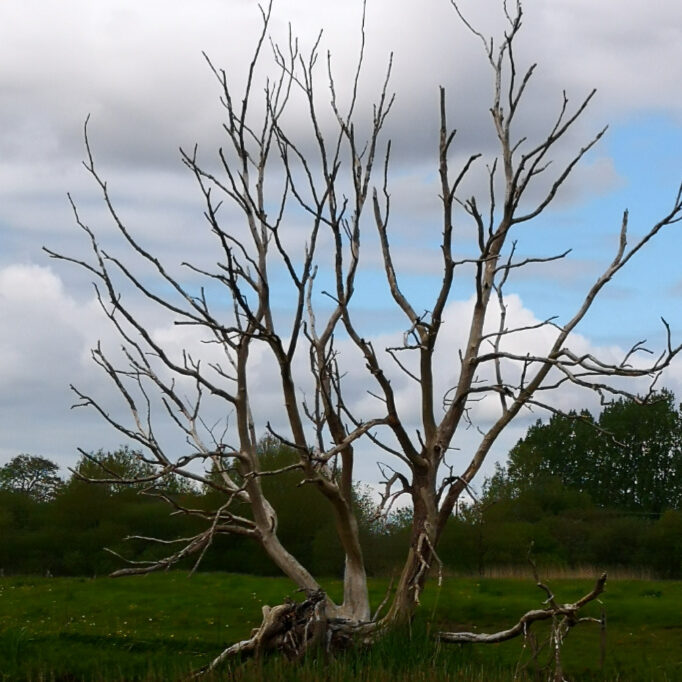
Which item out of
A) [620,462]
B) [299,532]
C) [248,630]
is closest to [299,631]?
[248,630]

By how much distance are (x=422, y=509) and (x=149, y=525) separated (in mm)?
27416

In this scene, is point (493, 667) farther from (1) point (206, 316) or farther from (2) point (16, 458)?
(2) point (16, 458)

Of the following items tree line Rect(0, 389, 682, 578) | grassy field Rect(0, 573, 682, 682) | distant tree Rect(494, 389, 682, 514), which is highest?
distant tree Rect(494, 389, 682, 514)

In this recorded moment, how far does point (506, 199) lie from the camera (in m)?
9.91

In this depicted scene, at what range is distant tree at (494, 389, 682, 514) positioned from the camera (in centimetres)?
5203

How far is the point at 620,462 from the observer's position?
53.9 metres

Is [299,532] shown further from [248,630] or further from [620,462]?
[620,462]

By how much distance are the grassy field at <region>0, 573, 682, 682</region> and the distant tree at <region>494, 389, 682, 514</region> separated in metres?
27.8

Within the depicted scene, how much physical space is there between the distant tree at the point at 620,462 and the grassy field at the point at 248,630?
2783 centimetres

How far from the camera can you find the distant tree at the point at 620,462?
52.0 metres

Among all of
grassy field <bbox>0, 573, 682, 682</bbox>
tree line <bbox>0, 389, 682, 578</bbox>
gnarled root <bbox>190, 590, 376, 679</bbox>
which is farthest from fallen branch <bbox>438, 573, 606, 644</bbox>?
tree line <bbox>0, 389, 682, 578</bbox>

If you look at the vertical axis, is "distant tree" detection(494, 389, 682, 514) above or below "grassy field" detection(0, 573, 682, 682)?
above

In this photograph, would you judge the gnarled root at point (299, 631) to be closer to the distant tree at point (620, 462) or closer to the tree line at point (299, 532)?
the tree line at point (299, 532)

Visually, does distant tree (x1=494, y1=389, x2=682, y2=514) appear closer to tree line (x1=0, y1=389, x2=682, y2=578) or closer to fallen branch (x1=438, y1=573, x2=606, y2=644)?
tree line (x1=0, y1=389, x2=682, y2=578)
